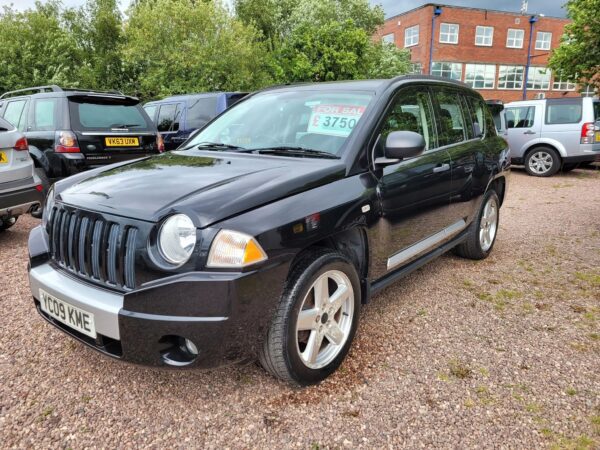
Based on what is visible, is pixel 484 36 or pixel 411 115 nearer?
pixel 411 115

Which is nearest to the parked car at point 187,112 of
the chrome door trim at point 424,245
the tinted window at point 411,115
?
the tinted window at point 411,115

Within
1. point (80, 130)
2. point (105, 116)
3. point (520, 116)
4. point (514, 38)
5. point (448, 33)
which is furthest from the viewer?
point (514, 38)

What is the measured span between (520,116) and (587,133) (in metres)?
1.66

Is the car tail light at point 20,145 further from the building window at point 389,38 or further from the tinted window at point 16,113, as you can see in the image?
the building window at point 389,38

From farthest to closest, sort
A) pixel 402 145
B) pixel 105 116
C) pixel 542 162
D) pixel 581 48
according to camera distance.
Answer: pixel 581 48, pixel 542 162, pixel 105 116, pixel 402 145

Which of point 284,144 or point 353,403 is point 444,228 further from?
point 353,403

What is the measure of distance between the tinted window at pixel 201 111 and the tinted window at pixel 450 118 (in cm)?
551

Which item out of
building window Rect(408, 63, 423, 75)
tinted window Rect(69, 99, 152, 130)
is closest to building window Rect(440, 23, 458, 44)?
building window Rect(408, 63, 423, 75)

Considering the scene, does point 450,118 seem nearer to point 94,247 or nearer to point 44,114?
point 94,247

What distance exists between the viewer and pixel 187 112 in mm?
8875

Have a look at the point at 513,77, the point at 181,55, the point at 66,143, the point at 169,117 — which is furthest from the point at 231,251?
the point at 513,77

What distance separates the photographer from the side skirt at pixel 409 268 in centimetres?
292

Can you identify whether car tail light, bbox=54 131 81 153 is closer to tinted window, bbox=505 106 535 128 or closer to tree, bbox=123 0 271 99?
tinted window, bbox=505 106 535 128

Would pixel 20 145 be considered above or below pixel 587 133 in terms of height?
below
